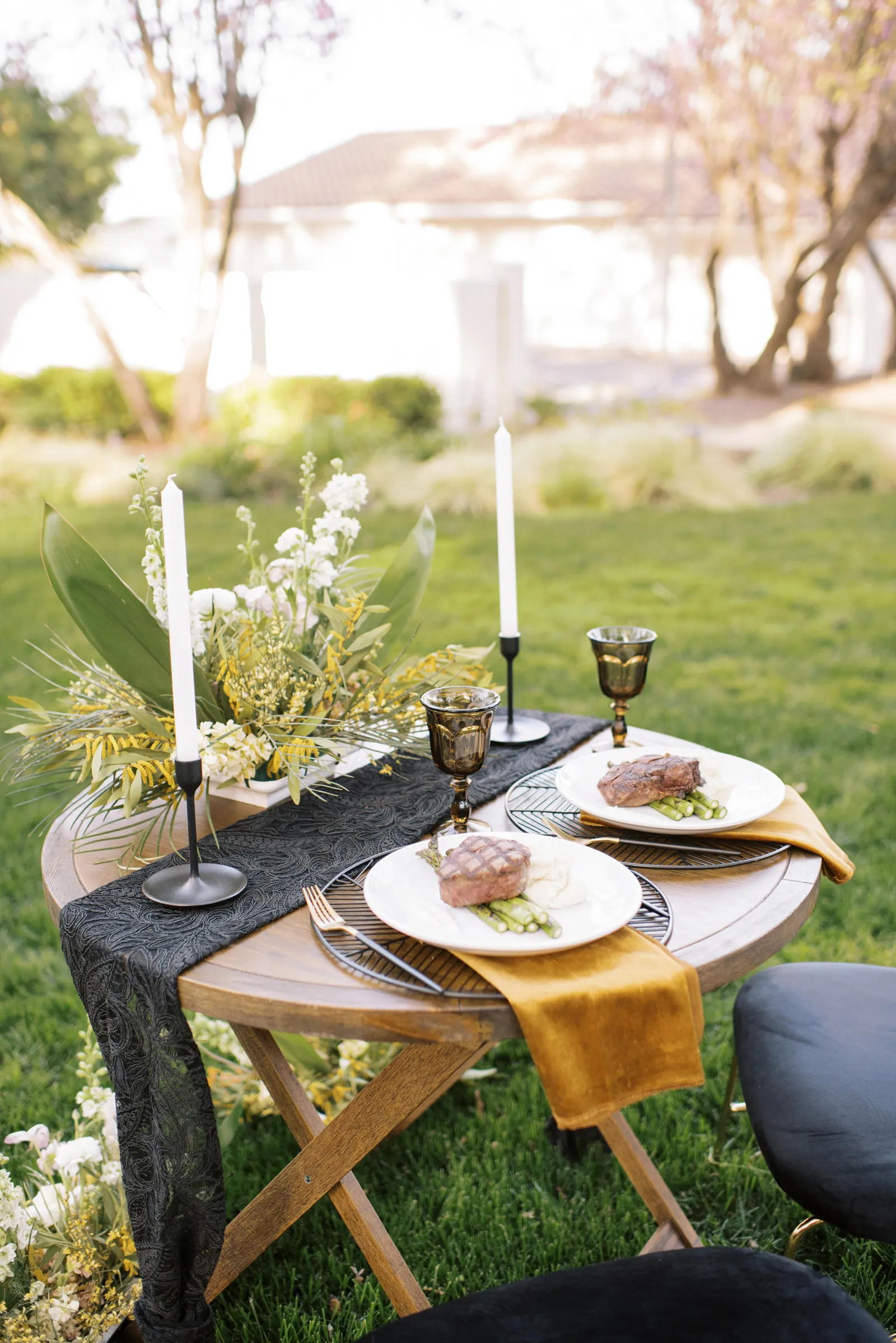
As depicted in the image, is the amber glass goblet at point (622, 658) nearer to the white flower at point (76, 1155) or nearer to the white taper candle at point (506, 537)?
the white taper candle at point (506, 537)

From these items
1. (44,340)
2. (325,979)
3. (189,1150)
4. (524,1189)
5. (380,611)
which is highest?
(44,340)

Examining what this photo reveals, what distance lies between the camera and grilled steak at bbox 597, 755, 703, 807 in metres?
1.58

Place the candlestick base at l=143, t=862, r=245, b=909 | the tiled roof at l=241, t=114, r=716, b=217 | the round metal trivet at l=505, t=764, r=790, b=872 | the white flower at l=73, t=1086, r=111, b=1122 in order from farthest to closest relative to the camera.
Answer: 1. the tiled roof at l=241, t=114, r=716, b=217
2. the white flower at l=73, t=1086, r=111, b=1122
3. the round metal trivet at l=505, t=764, r=790, b=872
4. the candlestick base at l=143, t=862, r=245, b=909

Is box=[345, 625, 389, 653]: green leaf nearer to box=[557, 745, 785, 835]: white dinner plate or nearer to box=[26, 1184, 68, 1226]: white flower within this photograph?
box=[557, 745, 785, 835]: white dinner plate

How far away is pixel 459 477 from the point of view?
8141 millimetres

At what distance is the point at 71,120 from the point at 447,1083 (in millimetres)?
17225

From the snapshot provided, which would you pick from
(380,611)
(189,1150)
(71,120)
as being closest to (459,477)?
(380,611)

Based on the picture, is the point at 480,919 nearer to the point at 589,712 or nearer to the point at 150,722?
the point at 150,722

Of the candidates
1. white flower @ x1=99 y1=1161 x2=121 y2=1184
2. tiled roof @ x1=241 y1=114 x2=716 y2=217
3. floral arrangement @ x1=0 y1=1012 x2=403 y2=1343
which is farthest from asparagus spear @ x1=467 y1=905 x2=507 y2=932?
tiled roof @ x1=241 y1=114 x2=716 y2=217

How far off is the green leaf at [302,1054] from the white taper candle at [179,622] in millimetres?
1026

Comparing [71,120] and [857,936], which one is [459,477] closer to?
[857,936]

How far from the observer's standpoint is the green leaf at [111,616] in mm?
1597

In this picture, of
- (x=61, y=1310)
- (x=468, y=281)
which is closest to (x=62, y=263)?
(x=468, y=281)

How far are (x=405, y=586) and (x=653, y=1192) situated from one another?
1114mm
